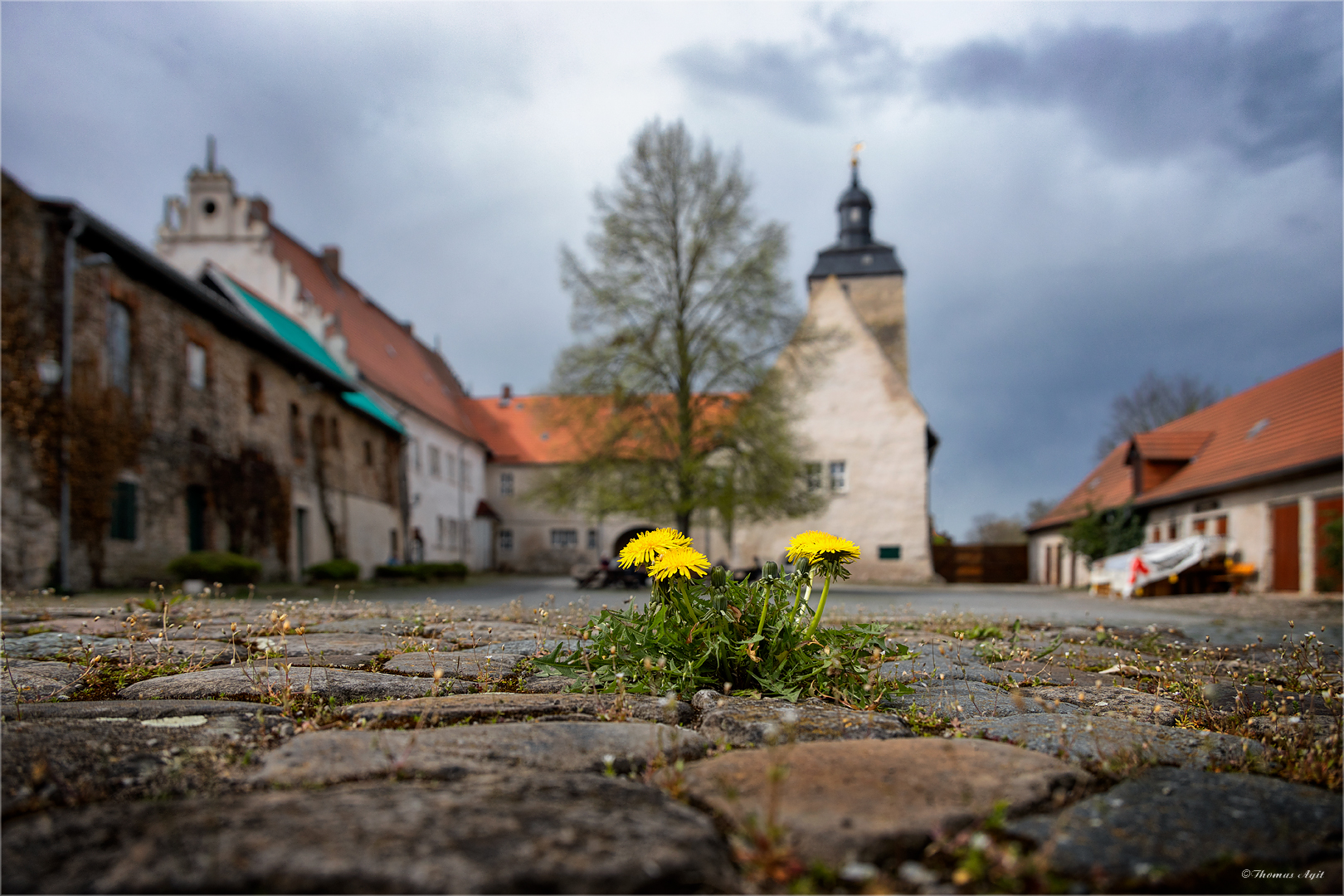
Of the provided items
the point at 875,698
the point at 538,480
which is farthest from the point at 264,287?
the point at 875,698

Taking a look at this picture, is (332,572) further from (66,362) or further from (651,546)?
(651,546)

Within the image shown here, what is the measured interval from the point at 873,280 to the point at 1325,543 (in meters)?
24.8

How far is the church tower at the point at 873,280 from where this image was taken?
125 feet

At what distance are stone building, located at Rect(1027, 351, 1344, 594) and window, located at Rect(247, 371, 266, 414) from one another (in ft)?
69.6

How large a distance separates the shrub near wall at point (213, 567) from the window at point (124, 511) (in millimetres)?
1052

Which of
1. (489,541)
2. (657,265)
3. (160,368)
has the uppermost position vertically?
(657,265)

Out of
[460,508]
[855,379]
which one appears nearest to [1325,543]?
[855,379]

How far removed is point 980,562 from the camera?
35531 millimetres

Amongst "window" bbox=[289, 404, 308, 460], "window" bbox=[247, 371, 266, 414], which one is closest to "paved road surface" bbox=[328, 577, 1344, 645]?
"window" bbox=[247, 371, 266, 414]

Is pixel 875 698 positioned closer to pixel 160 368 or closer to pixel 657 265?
pixel 160 368

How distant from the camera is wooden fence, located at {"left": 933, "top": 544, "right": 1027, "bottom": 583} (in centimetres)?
3503

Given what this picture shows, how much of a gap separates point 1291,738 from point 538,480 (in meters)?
19.9

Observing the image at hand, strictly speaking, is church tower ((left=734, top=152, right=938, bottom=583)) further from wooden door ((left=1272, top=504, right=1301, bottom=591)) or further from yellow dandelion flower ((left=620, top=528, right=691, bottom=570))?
yellow dandelion flower ((left=620, top=528, right=691, bottom=570))

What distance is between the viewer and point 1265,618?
11.1 m
